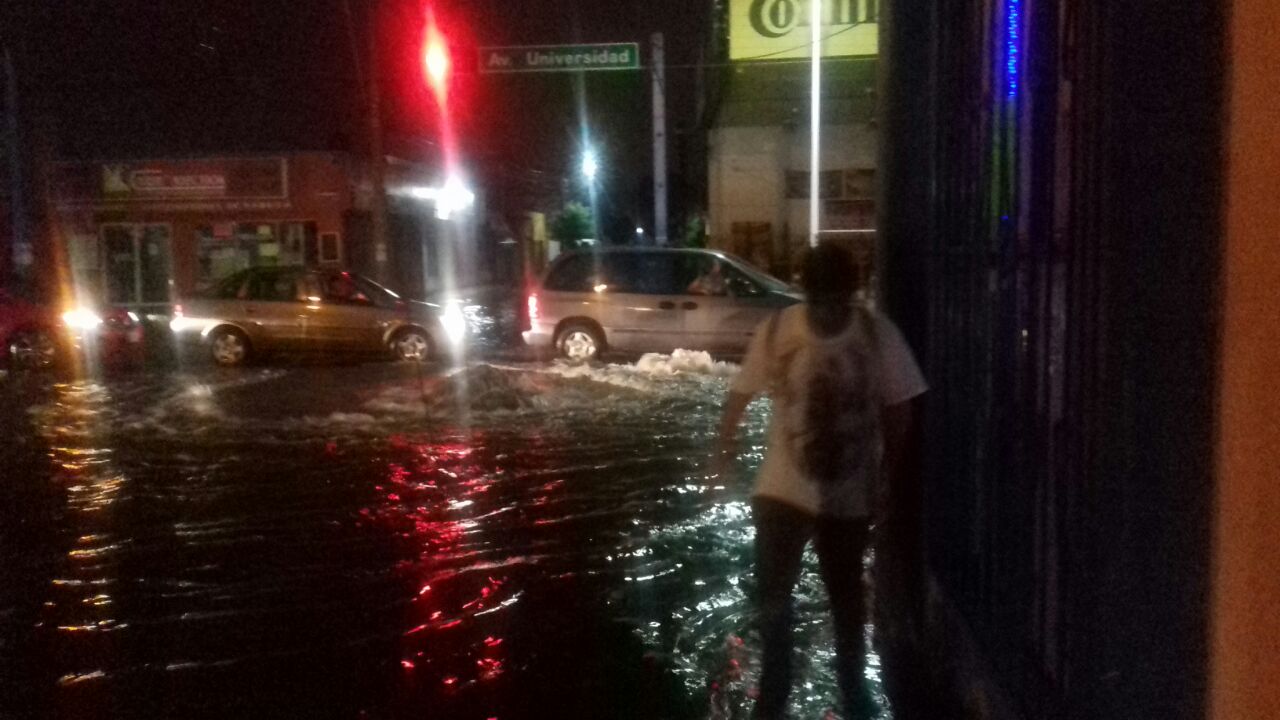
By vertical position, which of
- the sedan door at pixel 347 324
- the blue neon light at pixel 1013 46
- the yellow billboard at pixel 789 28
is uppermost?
the yellow billboard at pixel 789 28

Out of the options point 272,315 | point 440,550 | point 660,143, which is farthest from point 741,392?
point 660,143

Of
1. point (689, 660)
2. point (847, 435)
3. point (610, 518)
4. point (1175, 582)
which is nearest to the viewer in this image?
point (1175, 582)

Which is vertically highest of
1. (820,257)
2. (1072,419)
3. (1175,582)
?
(820,257)

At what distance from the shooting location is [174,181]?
31.7 metres

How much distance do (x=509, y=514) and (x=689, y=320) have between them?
27.6 ft

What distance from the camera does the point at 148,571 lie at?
748cm

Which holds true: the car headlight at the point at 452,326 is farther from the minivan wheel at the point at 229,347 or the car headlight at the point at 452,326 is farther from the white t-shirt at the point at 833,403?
the white t-shirt at the point at 833,403

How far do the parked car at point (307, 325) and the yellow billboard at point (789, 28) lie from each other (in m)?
15.6

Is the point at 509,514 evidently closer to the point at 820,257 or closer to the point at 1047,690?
the point at 820,257

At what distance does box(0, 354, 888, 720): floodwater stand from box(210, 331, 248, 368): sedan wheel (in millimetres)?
4778

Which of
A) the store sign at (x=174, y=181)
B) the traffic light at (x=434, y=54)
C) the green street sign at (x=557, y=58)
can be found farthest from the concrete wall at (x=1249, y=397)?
the store sign at (x=174, y=181)

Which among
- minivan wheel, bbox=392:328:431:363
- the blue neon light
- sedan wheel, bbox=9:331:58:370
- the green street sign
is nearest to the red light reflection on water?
the blue neon light

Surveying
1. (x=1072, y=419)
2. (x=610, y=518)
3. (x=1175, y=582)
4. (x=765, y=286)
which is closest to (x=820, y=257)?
(x=1072, y=419)

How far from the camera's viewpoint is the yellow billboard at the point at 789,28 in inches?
1236
